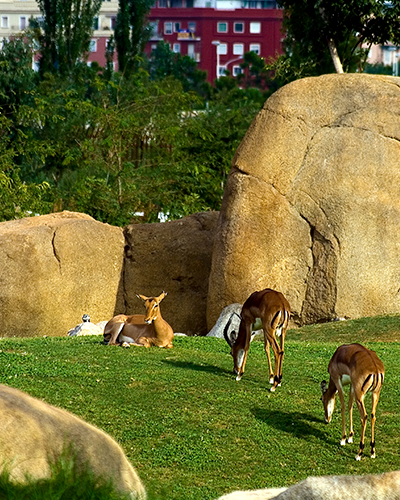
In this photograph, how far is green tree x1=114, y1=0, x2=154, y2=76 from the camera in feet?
156

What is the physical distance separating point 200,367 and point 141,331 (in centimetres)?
160

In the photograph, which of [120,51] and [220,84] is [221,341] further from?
[220,84]

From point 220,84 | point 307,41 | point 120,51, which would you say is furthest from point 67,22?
point 220,84

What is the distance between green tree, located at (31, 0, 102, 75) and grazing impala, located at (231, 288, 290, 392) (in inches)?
1322

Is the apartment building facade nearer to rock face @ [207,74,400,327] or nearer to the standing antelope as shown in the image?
rock face @ [207,74,400,327]

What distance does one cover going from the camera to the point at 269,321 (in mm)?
9695

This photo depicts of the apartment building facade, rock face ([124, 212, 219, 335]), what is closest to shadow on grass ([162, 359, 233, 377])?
rock face ([124, 212, 219, 335])

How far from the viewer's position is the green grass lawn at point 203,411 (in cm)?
811

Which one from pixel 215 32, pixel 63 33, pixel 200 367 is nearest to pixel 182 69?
pixel 215 32

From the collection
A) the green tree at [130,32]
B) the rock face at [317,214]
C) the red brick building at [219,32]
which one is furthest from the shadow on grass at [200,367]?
the red brick building at [219,32]

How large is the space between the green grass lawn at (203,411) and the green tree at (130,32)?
36.3m

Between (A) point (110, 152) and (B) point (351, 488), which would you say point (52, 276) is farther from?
(B) point (351, 488)

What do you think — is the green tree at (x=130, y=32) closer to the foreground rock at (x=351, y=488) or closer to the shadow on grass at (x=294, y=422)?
the shadow on grass at (x=294, y=422)

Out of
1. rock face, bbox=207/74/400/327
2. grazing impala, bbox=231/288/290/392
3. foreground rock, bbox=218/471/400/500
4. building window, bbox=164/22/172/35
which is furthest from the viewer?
building window, bbox=164/22/172/35
